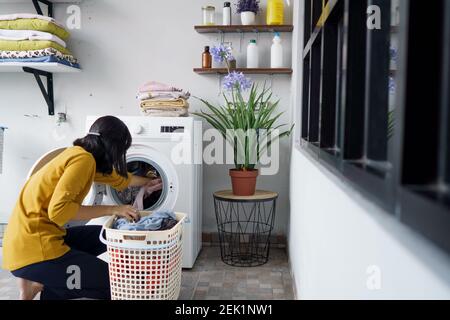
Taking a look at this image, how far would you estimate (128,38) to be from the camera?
319 cm

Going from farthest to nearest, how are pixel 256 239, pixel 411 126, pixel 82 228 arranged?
pixel 256 239, pixel 82 228, pixel 411 126

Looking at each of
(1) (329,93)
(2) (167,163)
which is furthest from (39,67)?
(1) (329,93)

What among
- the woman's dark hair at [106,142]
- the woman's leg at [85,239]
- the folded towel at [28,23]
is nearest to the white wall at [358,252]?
the woman's dark hair at [106,142]

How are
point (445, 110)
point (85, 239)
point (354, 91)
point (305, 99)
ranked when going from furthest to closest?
1. point (305, 99)
2. point (85, 239)
3. point (354, 91)
4. point (445, 110)

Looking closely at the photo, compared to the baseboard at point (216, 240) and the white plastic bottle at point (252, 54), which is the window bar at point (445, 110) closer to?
the white plastic bottle at point (252, 54)

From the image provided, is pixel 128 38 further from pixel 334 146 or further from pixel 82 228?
pixel 334 146

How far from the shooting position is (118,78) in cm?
Result: 321

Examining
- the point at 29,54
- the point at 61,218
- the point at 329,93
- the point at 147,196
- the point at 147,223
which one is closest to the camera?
the point at 329,93

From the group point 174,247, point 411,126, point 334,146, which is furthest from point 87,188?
point 411,126

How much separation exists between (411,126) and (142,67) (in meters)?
2.85

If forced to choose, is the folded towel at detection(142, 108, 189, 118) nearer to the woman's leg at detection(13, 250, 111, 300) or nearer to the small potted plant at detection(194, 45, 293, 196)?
the small potted plant at detection(194, 45, 293, 196)

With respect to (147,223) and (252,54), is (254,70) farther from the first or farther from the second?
(147,223)

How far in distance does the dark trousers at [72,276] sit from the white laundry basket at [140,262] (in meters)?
0.09

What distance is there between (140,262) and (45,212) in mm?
471
